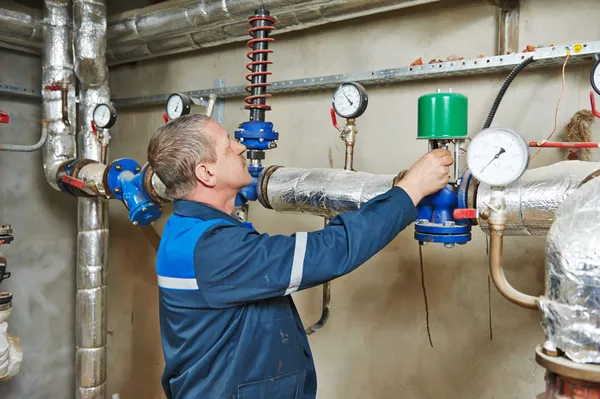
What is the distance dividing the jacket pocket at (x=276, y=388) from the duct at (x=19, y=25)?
200 centimetres

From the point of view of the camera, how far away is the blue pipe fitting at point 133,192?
180 cm

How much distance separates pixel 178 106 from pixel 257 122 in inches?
17.0

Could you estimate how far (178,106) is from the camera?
1795 millimetres

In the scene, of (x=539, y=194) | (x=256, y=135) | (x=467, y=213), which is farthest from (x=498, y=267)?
(x=256, y=135)

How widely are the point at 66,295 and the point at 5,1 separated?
4.99 ft

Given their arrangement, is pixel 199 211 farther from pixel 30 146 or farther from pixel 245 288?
pixel 30 146

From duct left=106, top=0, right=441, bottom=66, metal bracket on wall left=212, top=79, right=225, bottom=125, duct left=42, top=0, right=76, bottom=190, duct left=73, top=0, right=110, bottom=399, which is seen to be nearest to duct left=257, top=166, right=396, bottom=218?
duct left=106, top=0, right=441, bottom=66

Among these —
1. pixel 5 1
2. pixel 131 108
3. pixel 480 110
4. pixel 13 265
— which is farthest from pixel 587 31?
pixel 13 265

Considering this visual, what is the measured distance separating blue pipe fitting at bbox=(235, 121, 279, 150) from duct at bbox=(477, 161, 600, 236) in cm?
65

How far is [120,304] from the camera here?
280 cm

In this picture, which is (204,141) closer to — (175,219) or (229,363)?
(175,219)

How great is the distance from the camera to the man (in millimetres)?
998

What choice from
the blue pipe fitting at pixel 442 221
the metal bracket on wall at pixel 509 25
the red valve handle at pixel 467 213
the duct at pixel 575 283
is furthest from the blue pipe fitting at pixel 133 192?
the duct at pixel 575 283

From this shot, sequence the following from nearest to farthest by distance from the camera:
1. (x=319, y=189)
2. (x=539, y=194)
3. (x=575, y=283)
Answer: (x=575, y=283) < (x=539, y=194) < (x=319, y=189)
